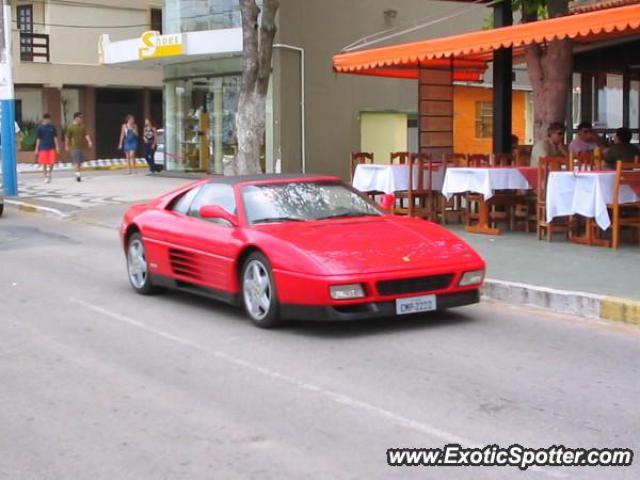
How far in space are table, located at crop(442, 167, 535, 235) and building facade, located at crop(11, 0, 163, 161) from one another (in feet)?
83.1

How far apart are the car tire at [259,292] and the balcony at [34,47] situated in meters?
30.1

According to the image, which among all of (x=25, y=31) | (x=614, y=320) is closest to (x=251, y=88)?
(x=614, y=320)

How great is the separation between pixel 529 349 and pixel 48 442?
152 inches

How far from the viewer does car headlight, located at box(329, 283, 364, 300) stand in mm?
7466

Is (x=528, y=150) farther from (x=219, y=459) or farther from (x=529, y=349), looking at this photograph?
(x=219, y=459)

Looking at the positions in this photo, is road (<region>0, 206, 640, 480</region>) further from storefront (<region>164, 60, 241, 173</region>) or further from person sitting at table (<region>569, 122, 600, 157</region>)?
storefront (<region>164, 60, 241, 173</region>)

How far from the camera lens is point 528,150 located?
1598 centimetres

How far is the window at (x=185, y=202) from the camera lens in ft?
31.3

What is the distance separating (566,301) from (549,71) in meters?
6.98

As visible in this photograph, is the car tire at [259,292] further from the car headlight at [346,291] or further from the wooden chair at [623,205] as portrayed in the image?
the wooden chair at [623,205]

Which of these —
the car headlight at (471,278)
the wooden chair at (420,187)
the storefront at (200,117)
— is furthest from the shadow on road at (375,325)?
the storefront at (200,117)

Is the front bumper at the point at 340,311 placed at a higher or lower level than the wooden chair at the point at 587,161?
lower

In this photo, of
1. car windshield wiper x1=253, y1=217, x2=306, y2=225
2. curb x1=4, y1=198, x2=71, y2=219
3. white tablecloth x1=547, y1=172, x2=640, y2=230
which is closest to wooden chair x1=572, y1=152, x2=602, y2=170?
white tablecloth x1=547, y1=172, x2=640, y2=230

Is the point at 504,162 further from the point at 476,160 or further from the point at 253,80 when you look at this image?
the point at 253,80
